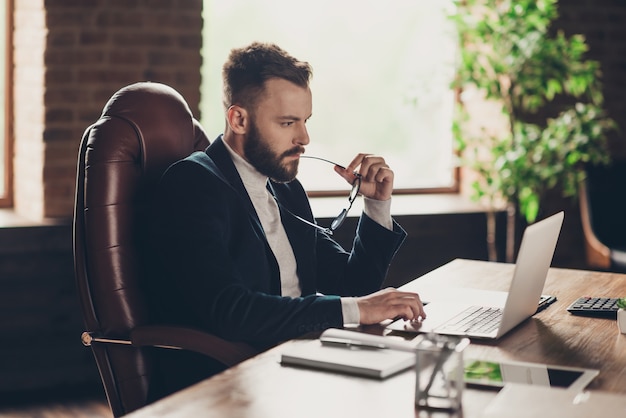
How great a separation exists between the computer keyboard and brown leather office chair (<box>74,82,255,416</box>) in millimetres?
965

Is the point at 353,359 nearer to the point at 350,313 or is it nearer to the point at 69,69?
the point at 350,313

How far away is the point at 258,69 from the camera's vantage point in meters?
2.30

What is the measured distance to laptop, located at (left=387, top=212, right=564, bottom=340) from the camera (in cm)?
187

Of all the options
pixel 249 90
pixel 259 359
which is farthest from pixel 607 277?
pixel 259 359

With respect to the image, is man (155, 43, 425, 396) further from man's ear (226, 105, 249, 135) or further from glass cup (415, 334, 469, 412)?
glass cup (415, 334, 469, 412)

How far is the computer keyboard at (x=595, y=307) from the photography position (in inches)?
85.0

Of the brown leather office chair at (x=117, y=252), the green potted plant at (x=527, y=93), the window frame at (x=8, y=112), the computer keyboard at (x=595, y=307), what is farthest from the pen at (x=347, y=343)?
the green potted plant at (x=527, y=93)

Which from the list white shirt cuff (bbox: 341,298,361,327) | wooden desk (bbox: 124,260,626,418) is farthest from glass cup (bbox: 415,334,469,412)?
white shirt cuff (bbox: 341,298,361,327)

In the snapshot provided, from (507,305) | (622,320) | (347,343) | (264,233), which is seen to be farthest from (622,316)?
(264,233)

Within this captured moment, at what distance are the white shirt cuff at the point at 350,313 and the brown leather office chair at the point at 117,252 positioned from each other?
414mm

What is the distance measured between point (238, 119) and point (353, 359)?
0.89 meters

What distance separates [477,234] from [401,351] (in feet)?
10.4

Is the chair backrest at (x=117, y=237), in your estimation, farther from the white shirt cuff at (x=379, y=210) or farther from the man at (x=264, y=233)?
the white shirt cuff at (x=379, y=210)

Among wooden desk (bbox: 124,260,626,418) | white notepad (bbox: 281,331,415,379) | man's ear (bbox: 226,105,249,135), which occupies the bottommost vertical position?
wooden desk (bbox: 124,260,626,418)
